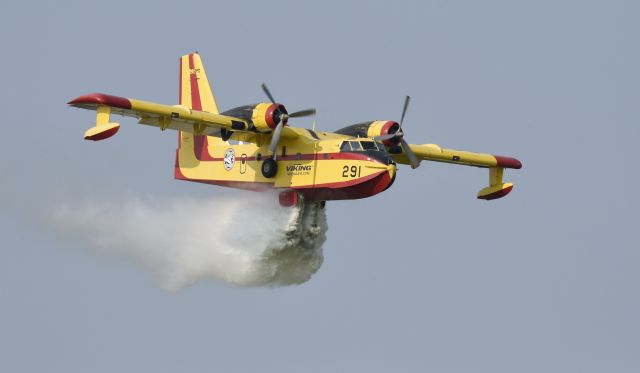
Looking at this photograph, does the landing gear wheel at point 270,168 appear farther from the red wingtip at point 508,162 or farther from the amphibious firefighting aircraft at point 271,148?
the red wingtip at point 508,162

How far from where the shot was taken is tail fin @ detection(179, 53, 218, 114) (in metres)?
42.7

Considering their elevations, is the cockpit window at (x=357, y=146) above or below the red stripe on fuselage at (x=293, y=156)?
above

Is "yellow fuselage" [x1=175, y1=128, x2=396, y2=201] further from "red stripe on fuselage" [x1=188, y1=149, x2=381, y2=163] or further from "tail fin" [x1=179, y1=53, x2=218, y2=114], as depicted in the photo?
"tail fin" [x1=179, y1=53, x2=218, y2=114]

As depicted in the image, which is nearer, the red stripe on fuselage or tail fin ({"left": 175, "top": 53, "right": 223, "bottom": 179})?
the red stripe on fuselage

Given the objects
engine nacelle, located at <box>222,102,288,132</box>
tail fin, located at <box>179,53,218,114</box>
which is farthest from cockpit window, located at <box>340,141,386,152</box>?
tail fin, located at <box>179,53,218,114</box>

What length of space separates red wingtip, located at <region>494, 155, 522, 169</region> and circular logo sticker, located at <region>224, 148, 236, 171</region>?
8891 mm

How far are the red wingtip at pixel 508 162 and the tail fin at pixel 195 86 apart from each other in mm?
8892

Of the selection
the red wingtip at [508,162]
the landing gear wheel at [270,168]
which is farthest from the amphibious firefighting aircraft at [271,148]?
the red wingtip at [508,162]

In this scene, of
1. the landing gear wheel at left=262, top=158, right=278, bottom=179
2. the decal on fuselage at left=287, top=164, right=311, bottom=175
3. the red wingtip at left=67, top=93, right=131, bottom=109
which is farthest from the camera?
the landing gear wheel at left=262, top=158, right=278, bottom=179

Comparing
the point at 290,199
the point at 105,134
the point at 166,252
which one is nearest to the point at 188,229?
the point at 166,252

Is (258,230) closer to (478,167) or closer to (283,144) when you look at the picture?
(283,144)

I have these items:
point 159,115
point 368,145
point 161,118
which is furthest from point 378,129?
point 159,115

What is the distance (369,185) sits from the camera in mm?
37938

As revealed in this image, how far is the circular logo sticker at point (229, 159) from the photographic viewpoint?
40.6 meters
